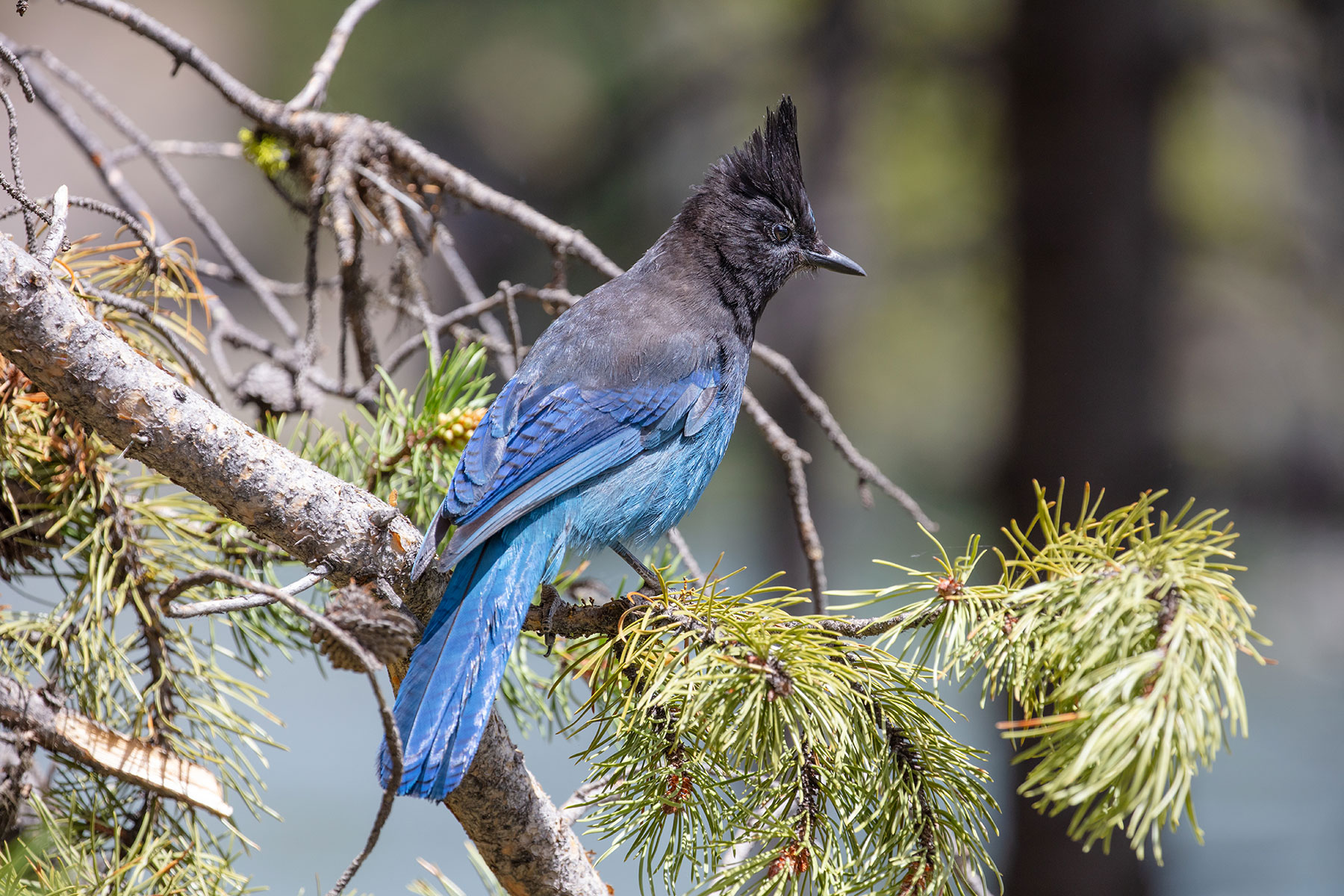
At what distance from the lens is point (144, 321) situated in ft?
4.12

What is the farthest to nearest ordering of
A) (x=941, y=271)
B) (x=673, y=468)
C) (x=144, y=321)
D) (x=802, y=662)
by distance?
(x=941, y=271)
(x=673, y=468)
(x=144, y=321)
(x=802, y=662)

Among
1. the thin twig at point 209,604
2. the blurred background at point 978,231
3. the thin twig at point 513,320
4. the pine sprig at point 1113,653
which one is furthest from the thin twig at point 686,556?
the blurred background at point 978,231

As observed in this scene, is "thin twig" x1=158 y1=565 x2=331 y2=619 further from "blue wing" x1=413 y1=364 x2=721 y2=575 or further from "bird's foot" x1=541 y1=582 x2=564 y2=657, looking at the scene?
"bird's foot" x1=541 y1=582 x2=564 y2=657

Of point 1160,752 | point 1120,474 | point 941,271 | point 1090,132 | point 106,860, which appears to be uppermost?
point 941,271

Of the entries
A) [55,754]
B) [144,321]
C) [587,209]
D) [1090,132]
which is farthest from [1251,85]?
[55,754]

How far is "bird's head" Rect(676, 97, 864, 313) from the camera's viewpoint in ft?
6.01

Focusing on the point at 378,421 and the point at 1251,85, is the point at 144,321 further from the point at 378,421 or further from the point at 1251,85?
the point at 1251,85

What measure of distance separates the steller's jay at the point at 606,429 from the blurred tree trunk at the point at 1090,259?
1317mm

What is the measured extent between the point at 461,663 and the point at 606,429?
0.54 meters

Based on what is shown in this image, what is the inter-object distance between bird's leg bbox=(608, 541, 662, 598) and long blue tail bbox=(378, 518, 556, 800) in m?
0.14

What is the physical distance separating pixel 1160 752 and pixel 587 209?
3807 millimetres

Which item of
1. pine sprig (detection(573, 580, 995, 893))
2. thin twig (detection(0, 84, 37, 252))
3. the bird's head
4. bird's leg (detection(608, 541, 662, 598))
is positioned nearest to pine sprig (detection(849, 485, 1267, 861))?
pine sprig (detection(573, 580, 995, 893))

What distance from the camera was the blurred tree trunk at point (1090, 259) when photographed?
284 cm

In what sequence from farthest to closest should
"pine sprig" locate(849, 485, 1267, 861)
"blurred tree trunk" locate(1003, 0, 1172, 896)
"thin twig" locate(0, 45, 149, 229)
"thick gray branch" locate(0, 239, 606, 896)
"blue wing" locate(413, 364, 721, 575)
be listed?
1. "blurred tree trunk" locate(1003, 0, 1172, 896)
2. "thin twig" locate(0, 45, 149, 229)
3. "blue wing" locate(413, 364, 721, 575)
4. "thick gray branch" locate(0, 239, 606, 896)
5. "pine sprig" locate(849, 485, 1267, 861)
